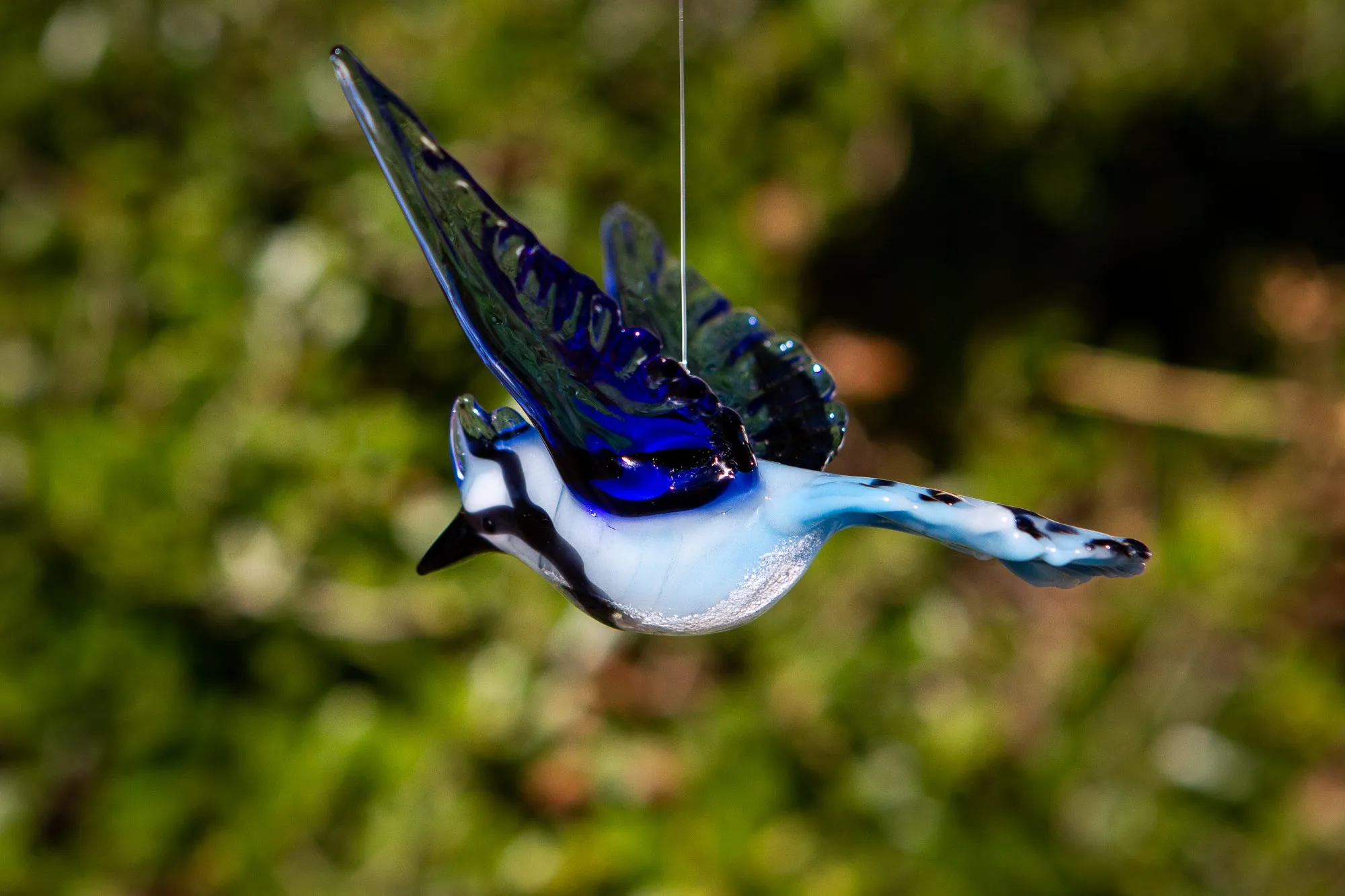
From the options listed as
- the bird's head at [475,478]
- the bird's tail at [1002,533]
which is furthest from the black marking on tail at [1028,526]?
the bird's head at [475,478]

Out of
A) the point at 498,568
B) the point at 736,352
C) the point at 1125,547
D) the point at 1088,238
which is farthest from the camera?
the point at 1088,238

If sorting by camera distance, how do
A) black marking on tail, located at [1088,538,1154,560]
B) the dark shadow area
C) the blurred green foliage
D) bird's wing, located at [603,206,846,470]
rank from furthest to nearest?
the dark shadow area, the blurred green foliage, bird's wing, located at [603,206,846,470], black marking on tail, located at [1088,538,1154,560]

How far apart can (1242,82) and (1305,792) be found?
0.57 metres

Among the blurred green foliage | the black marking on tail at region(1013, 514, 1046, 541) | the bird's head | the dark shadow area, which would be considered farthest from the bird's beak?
the dark shadow area

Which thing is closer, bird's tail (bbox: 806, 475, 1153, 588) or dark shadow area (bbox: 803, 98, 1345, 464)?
bird's tail (bbox: 806, 475, 1153, 588)

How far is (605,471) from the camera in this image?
263mm

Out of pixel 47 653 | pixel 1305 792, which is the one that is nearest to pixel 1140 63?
pixel 1305 792

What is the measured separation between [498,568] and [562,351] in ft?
1.60

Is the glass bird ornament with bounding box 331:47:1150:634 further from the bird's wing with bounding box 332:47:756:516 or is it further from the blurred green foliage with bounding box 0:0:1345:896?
the blurred green foliage with bounding box 0:0:1345:896

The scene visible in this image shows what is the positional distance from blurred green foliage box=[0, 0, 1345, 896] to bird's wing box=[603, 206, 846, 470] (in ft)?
1.35

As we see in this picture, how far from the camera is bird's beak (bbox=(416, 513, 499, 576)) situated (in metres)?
0.28

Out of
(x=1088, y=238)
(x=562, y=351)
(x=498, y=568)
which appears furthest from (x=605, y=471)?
(x=1088, y=238)

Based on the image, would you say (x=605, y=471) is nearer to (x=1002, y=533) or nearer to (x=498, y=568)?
(x=1002, y=533)

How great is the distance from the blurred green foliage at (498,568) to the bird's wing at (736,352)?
0.41m
